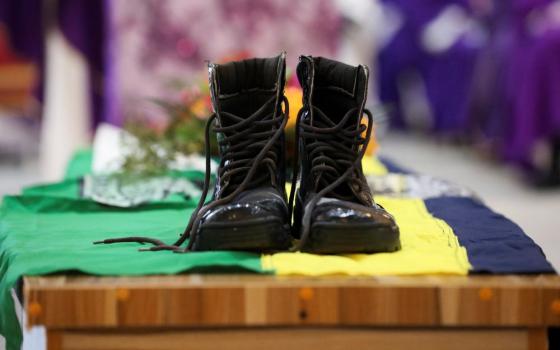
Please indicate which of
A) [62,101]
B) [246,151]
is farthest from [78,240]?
[62,101]

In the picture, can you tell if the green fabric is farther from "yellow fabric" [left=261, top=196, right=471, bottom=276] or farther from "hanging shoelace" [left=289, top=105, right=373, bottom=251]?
"hanging shoelace" [left=289, top=105, right=373, bottom=251]

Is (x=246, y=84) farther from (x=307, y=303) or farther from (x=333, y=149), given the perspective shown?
(x=307, y=303)

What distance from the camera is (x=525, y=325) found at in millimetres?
1126

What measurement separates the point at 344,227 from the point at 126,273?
27 centimetres

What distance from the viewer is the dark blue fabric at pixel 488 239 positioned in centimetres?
118

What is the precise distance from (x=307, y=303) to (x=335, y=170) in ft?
0.80

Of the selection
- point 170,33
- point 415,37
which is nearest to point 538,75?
point 170,33

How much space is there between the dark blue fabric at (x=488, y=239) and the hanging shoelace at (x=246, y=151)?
28 centimetres

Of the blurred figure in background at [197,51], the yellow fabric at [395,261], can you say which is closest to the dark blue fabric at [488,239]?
the yellow fabric at [395,261]

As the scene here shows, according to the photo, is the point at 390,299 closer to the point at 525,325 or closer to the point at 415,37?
the point at 525,325

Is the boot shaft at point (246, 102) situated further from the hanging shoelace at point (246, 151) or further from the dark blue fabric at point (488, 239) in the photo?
the dark blue fabric at point (488, 239)

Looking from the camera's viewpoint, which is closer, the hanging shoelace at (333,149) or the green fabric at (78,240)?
the green fabric at (78,240)

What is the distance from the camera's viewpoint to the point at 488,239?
1.34 metres

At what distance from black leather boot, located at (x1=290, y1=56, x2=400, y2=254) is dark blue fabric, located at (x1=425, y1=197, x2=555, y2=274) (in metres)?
0.12
